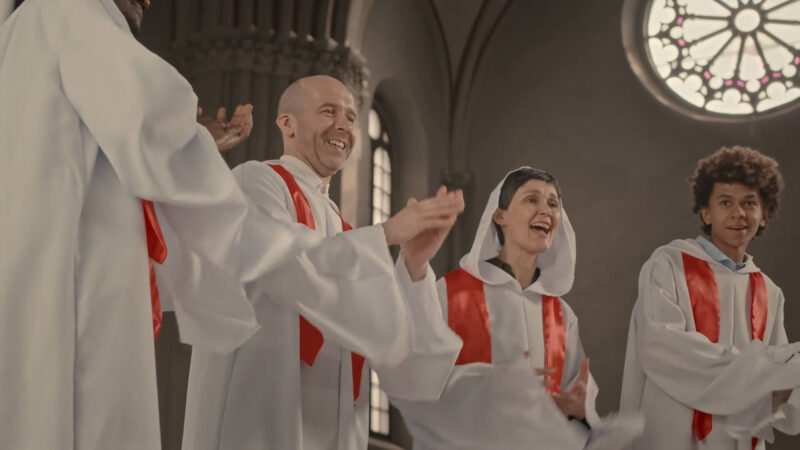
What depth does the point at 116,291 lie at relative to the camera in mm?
2727

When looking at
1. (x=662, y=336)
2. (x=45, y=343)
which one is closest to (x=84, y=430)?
(x=45, y=343)

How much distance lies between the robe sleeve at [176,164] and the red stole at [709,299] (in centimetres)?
334

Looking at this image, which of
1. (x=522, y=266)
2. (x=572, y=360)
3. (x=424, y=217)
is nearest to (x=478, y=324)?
(x=522, y=266)

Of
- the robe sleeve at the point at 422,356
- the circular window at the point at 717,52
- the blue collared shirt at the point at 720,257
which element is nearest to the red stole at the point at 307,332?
the robe sleeve at the point at 422,356

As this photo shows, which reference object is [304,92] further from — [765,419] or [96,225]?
[765,419]

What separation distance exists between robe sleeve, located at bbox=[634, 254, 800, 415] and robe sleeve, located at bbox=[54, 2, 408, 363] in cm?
308

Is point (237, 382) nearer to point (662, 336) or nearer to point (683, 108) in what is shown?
point (662, 336)

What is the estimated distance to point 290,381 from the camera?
3.71 metres

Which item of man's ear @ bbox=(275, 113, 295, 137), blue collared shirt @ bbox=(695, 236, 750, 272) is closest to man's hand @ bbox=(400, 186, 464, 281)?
man's ear @ bbox=(275, 113, 295, 137)

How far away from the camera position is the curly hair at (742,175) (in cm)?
642

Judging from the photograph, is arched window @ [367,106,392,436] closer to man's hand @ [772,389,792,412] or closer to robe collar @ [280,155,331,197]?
man's hand @ [772,389,792,412]

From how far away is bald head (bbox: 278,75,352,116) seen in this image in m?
4.36

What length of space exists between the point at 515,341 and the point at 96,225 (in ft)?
8.36

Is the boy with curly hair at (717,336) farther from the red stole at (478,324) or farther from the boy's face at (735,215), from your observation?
the red stole at (478,324)
